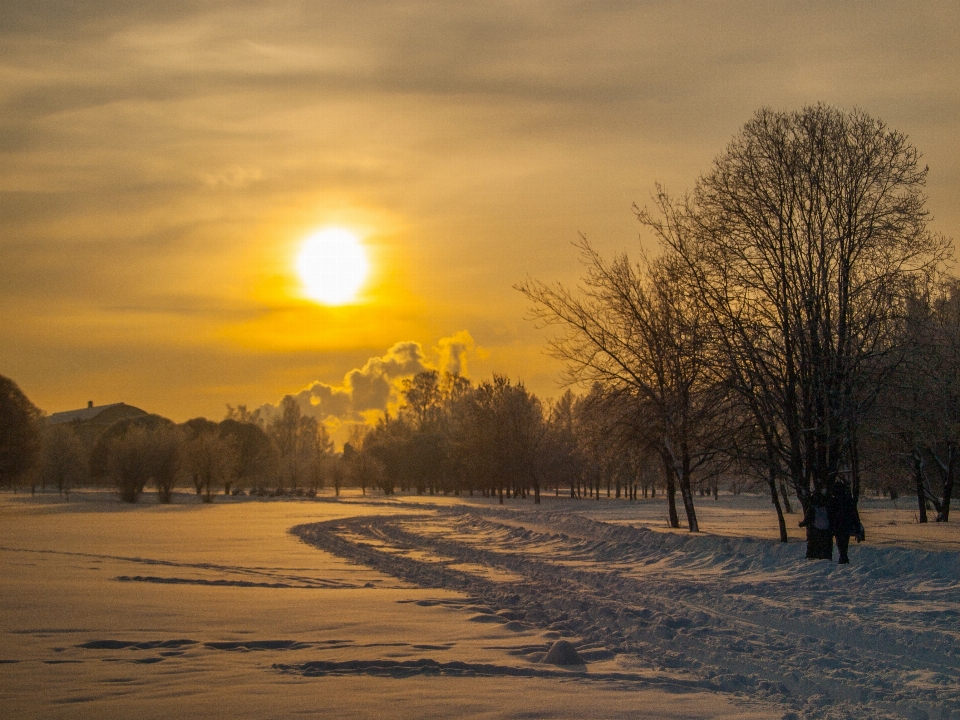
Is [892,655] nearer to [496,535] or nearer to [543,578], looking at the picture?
[543,578]

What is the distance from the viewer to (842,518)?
17.8 meters

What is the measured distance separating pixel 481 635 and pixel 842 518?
1044 cm

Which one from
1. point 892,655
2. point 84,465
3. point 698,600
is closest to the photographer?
point 892,655

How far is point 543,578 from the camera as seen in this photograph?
1584 centimetres

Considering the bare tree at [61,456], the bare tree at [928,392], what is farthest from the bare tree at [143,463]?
the bare tree at [928,392]

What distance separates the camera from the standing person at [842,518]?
57.8 ft

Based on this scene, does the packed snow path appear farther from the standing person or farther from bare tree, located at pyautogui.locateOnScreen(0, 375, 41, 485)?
bare tree, located at pyautogui.locateOnScreen(0, 375, 41, 485)

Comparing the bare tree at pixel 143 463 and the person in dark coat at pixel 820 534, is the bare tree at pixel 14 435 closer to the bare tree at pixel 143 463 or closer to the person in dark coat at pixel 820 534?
the bare tree at pixel 143 463

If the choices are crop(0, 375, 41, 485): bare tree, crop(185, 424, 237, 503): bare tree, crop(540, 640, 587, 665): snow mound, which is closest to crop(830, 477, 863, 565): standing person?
crop(540, 640, 587, 665): snow mound

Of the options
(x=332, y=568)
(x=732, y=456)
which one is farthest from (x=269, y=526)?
(x=732, y=456)

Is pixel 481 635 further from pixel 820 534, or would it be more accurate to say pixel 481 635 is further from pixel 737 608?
pixel 820 534

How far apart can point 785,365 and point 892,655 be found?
1205 cm

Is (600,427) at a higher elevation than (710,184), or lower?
lower

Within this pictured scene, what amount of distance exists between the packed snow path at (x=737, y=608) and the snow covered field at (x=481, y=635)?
46 millimetres
